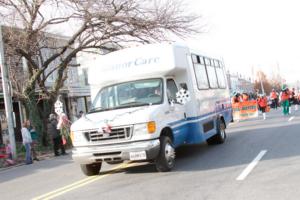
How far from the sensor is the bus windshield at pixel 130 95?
998cm

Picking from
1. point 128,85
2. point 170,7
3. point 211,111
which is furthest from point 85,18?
point 128,85

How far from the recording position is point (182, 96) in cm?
1095

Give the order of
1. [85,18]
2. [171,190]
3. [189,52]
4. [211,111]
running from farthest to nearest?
[85,18] → [211,111] → [189,52] → [171,190]

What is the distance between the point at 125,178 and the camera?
9414 millimetres

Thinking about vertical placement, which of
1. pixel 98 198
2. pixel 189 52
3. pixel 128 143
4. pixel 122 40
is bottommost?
pixel 98 198

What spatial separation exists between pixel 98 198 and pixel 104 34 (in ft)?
48.3

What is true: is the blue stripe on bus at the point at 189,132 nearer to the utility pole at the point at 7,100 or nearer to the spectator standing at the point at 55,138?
the spectator standing at the point at 55,138

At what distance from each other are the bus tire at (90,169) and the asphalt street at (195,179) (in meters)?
0.19

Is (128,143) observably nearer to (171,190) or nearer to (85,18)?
(171,190)

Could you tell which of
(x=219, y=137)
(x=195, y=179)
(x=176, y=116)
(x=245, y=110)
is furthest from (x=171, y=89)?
(x=245, y=110)

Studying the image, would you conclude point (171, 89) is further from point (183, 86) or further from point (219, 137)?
point (219, 137)

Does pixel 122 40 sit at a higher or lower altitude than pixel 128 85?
higher

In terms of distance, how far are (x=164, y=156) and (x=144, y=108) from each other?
1042 mm

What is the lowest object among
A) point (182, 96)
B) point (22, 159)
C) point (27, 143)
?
point (22, 159)
